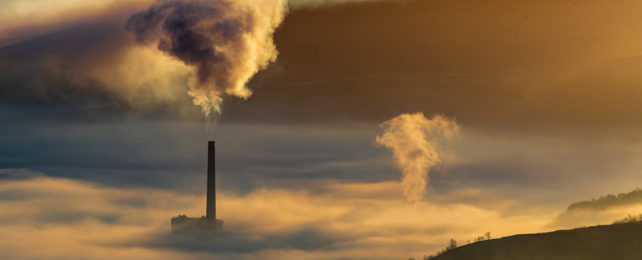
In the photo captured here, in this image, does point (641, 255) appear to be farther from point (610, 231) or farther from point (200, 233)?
point (200, 233)

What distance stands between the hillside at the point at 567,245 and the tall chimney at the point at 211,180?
159 ft

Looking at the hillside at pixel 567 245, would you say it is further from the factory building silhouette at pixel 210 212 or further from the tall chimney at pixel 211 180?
the factory building silhouette at pixel 210 212

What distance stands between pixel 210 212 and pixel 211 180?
3.91 metres

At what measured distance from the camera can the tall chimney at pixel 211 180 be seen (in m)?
89.4

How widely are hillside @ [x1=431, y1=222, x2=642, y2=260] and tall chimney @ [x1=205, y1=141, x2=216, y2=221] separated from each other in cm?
4849

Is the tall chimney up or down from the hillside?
up

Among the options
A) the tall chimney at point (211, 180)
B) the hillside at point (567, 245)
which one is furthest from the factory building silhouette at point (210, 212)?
the hillside at point (567, 245)

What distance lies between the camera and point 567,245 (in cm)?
4259

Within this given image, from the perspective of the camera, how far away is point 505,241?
4400 cm

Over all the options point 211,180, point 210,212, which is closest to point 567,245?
point 211,180

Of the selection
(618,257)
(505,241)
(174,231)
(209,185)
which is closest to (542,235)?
(505,241)

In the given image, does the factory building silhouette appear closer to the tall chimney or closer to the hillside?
the tall chimney

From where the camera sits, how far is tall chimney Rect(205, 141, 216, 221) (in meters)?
89.4

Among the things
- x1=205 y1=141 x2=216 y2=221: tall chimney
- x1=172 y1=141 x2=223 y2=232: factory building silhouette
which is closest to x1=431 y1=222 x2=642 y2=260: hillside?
x1=205 y1=141 x2=216 y2=221: tall chimney
